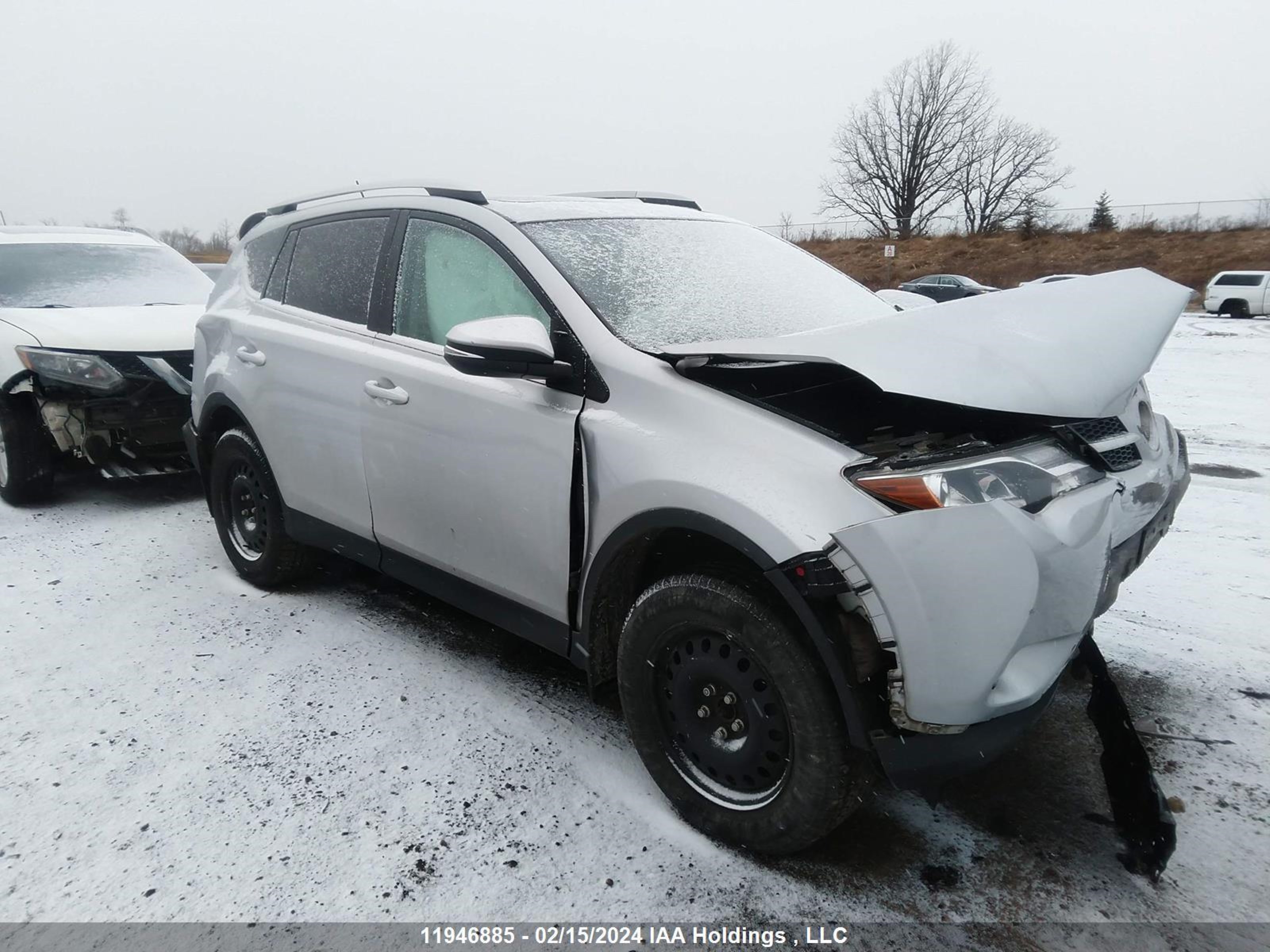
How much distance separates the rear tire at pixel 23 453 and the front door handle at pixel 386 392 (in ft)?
11.9

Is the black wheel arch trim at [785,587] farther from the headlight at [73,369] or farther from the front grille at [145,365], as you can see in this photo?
the headlight at [73,369]

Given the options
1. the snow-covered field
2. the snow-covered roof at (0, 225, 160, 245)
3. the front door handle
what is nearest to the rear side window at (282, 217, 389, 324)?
the front door handle

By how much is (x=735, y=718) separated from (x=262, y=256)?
3.23 m

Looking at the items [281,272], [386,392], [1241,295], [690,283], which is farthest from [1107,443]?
[1241,295]

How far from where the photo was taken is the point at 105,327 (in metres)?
5.44

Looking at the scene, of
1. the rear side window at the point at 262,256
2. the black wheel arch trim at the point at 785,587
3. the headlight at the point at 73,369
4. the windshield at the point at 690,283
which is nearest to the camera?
the black wheel arch trim at the point at 785,587

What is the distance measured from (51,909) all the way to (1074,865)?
2.62 m

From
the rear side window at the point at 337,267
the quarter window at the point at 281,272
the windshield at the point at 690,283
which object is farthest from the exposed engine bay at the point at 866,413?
the quarter window at the point at 281,272

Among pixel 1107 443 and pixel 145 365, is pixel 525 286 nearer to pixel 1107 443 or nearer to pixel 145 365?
pixel 1107 443

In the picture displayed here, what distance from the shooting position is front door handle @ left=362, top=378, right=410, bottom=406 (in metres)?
3.01

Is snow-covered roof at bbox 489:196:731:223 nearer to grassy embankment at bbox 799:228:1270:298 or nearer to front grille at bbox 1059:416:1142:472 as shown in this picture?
front grille at bbox 1059:416:1142:472

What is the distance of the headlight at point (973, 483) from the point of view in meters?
1.88

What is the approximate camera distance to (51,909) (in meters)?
2.12

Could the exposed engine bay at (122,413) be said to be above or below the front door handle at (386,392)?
below
